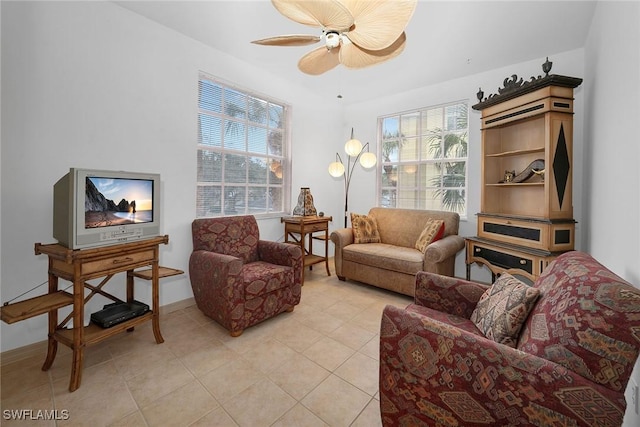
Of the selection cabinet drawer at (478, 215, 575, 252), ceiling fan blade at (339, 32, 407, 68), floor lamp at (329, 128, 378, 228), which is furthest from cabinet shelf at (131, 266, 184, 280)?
cabinet drawer at (478, 215, 575, 252)

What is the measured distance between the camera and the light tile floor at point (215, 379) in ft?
4.61

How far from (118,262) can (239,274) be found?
826mm

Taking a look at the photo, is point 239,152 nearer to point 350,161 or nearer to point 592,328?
point 350,161

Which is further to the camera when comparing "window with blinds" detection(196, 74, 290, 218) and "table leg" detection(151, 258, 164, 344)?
"window with blinds" detection(196, 74, 290, 218)

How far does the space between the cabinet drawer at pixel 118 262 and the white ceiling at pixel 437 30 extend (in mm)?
2073

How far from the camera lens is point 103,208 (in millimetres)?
1752

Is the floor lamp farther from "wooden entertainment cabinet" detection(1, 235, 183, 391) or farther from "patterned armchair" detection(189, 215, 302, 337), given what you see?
"wooden entertainment cabinet" detection(1, 235, 183, 391)

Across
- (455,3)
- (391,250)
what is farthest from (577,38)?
(391,250)

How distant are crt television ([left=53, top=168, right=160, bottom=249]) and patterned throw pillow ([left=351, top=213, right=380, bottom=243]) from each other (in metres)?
2.42

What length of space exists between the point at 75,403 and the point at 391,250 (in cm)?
294

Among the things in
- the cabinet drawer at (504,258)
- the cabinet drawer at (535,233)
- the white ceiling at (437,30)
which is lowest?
the cabinet drawer at (504,258)

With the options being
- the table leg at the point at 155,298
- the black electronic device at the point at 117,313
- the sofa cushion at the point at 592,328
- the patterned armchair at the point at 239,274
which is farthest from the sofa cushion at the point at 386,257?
the black electronic device at the point at 117,313

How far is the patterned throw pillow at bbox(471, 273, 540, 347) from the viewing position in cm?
116

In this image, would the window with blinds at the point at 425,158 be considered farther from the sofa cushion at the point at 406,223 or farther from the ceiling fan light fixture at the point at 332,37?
the ceiling fan light fixture at the point at 332,37
